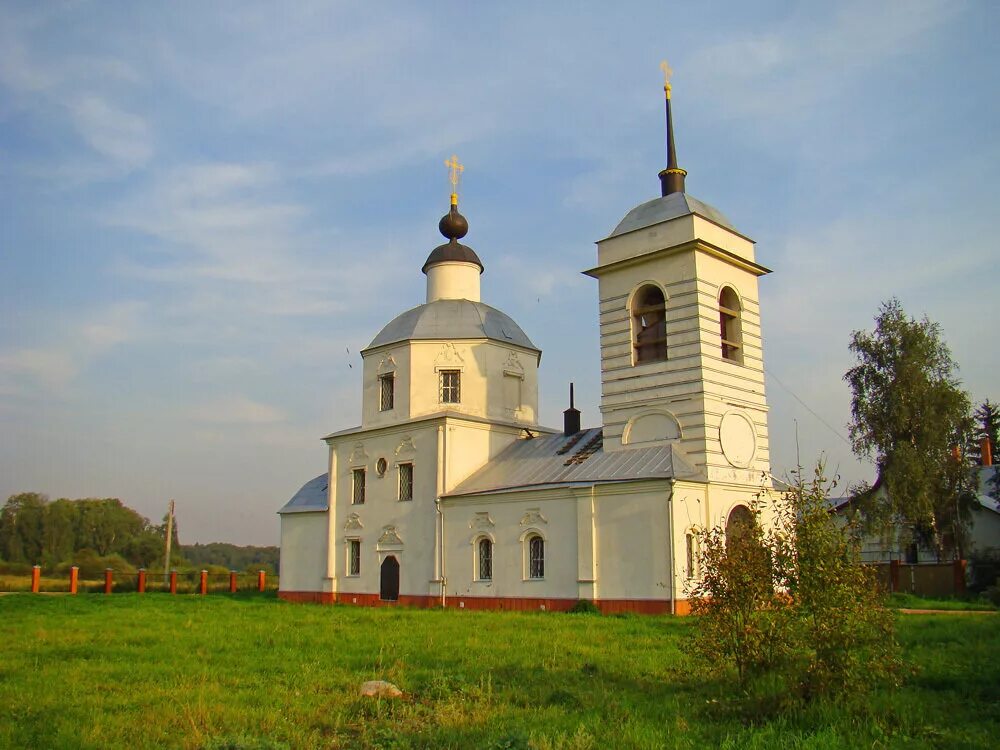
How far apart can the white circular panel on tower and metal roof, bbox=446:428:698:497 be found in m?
1.34

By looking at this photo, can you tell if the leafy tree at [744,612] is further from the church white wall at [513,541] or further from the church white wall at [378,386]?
the church white wall at [378,386]

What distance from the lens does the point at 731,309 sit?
976 inches

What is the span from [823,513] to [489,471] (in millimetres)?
18681

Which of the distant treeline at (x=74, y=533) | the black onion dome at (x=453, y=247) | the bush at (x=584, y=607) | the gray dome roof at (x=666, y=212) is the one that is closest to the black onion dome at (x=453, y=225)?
the black onion dome at (x=453, y=247)

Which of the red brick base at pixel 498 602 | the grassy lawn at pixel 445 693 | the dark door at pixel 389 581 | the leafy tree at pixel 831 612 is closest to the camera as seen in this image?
the grassy lawn at pixel 445 693

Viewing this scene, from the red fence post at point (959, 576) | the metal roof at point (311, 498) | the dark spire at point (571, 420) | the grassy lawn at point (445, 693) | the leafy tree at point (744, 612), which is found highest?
the dark spire at point (571, 420)

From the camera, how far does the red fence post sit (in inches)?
1029

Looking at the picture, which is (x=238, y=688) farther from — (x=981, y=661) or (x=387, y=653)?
(x=981, y=661)

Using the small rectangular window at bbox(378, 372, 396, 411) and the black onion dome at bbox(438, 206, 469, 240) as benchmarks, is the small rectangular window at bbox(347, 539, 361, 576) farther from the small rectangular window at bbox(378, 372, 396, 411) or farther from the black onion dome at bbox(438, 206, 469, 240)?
the black onion dome at bbox(438, 206, 469, 240)

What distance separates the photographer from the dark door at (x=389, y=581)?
27.6m

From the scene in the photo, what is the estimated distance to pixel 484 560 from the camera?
2542 centimetres

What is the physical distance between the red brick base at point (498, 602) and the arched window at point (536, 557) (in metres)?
0.70

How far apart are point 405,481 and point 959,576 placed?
16.5 meters

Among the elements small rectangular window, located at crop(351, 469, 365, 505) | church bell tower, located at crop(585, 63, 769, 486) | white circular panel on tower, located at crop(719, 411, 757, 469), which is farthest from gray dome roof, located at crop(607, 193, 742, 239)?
small rectangular window, located at crop(351, 469, 365, 505)
